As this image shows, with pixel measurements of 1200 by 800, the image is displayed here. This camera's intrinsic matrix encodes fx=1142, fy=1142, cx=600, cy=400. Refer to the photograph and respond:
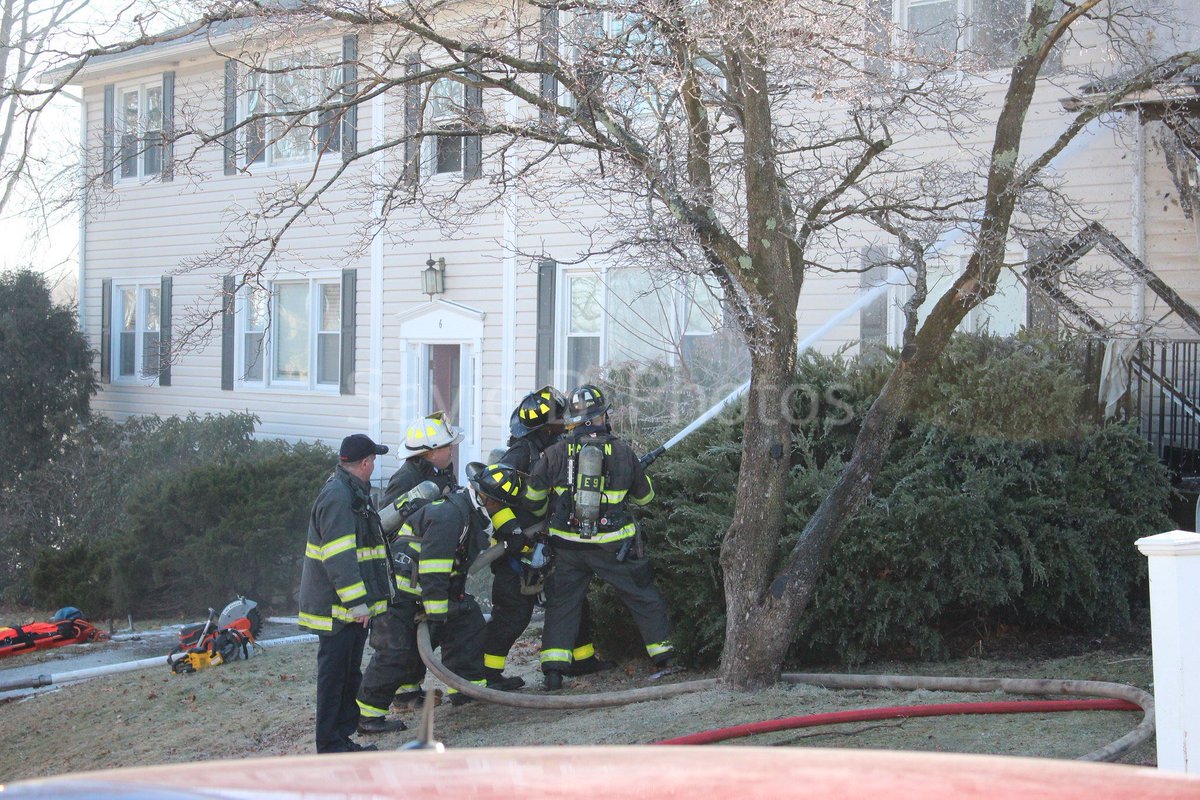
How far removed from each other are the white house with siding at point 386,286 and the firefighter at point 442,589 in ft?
10.7

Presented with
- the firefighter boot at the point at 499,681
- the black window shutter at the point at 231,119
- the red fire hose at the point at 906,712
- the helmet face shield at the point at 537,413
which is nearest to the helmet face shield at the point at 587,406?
the helmet face shield at the point at 537,413

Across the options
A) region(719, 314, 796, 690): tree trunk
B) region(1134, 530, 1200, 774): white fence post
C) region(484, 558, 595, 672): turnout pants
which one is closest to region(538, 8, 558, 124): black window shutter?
region(719, 314, 796, 690): tree trunk

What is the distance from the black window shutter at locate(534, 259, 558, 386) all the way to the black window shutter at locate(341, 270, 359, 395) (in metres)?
3.31

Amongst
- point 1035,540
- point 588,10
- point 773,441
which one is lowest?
point 1035,540

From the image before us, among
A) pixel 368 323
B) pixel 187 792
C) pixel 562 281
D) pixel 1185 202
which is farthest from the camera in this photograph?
pixel 368 323

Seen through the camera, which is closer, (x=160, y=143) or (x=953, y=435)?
(x=160, y=143)

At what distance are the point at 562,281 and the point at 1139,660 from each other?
339 inches

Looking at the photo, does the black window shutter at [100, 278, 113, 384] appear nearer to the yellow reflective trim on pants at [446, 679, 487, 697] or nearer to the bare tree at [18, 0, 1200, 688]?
the bare tree at [18, 0, 1200, 688]

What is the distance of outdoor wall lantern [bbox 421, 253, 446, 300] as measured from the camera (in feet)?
48.3

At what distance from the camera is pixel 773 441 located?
6.31 m

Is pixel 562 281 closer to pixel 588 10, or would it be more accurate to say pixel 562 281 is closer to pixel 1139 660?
pixel 588 10

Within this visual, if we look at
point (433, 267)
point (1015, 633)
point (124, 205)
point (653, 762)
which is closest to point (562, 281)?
point (433, 267)

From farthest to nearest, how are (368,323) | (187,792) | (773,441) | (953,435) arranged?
(368,323) → (953,435) → (773,441) → (187,792)

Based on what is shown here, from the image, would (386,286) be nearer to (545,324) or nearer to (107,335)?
(545,324)
